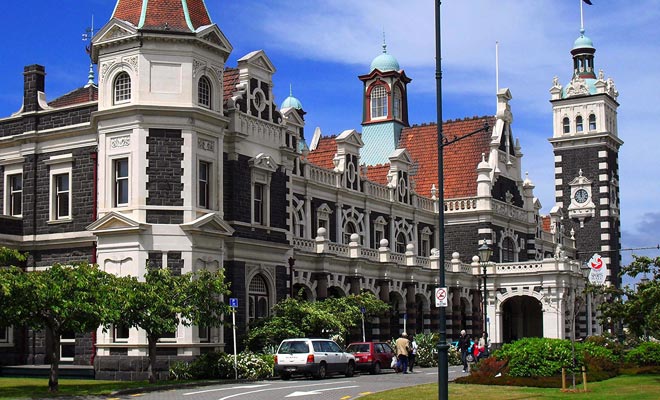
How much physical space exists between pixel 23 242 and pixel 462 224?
36.6 meters

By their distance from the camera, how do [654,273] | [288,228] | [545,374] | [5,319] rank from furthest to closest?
[288,228], [654,273], [545,374], [5,319]

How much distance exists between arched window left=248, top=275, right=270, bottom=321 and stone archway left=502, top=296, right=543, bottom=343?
32.6 m

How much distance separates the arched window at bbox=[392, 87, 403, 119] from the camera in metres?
80.0

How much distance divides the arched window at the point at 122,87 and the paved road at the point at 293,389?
1302 cm

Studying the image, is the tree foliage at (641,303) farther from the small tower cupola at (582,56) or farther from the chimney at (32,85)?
the small tower cupola at (582,56)

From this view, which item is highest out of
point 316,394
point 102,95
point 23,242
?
point 102,95

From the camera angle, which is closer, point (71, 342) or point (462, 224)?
point (71, 342)

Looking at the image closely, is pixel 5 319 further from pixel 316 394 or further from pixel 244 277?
pixel 244 277

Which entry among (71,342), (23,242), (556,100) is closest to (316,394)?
(71,342)

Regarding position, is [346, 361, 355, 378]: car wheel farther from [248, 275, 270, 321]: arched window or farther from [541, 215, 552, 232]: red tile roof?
[541, 215, 552, 232]: red tile roof

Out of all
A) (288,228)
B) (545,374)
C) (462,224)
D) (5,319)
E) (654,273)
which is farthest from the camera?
(462,224)

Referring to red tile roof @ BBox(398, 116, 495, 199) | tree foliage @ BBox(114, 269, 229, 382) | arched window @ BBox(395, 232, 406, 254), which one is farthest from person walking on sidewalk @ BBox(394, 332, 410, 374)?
red tile roof @ BBox(398, 116, 495, 199)

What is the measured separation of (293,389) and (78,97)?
25.2 m

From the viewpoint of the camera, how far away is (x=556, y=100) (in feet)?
308
